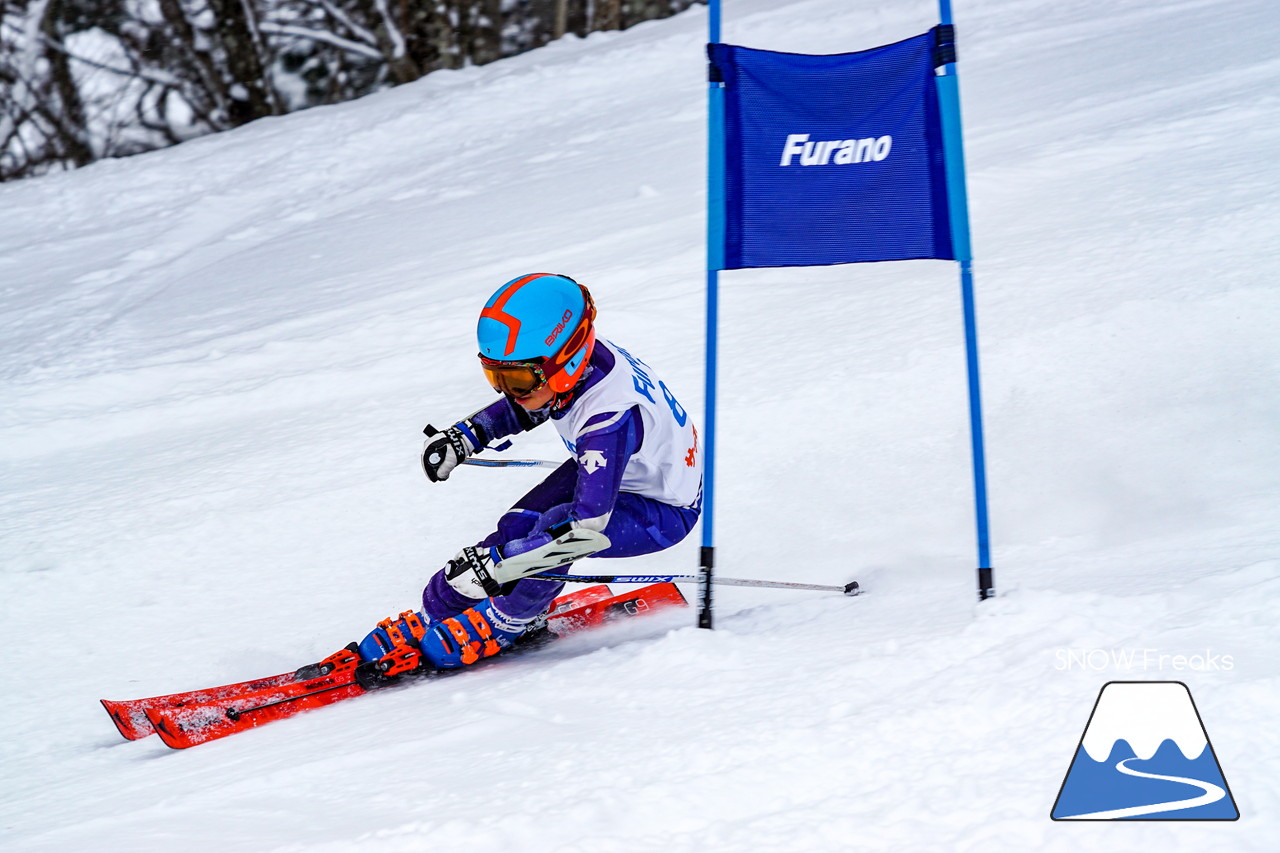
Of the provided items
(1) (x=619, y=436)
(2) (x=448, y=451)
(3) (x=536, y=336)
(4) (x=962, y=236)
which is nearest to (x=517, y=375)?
(3) (x=536, y=336)

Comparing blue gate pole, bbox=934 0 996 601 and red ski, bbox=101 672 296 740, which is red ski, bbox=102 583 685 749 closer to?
red ski, bbox=101 672 296 740

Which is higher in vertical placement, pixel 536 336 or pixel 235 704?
pixel 536 336

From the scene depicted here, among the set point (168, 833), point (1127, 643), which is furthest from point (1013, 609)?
point (168, 833)

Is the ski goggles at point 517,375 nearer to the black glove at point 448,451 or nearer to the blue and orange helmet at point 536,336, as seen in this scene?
the blue and orange helmet at point 536,336

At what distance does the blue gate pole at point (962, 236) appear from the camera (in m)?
2.98

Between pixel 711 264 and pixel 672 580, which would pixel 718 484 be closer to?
pixel 672 580

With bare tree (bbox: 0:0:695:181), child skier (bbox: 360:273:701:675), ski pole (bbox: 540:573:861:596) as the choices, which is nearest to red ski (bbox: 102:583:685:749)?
child skier (bbox: 360:273:701:675)

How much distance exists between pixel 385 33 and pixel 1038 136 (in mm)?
12397

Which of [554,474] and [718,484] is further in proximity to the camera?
[718,484]

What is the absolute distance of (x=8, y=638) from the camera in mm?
4008

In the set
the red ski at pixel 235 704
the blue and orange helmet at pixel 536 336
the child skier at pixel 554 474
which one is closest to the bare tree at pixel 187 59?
the child skier at pixel 554 474

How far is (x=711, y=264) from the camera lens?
3.29 metres

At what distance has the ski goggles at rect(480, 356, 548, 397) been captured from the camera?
124 inches

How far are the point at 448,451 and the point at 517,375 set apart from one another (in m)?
0.65
